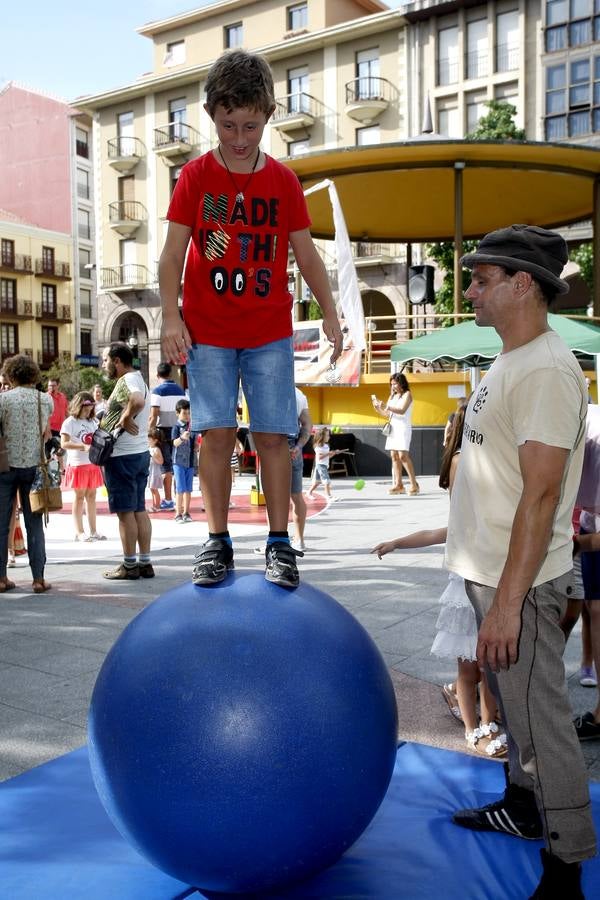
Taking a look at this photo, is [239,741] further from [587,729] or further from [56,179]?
[56,179]

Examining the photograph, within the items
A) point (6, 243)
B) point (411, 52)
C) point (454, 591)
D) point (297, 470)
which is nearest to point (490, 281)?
point (454, 591)

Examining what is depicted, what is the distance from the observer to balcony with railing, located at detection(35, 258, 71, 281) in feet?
176

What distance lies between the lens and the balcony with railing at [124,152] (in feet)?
146

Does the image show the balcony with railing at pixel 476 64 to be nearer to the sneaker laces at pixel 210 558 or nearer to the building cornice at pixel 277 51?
the building cornice at pixel 277 51

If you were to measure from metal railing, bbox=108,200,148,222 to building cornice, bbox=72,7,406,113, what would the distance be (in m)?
5.35

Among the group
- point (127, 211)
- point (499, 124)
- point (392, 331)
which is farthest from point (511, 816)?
point (127, 211)

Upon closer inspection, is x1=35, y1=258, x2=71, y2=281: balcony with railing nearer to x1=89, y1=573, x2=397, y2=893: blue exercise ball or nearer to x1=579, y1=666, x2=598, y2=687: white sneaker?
x1=579, y1=666, x2=598, y2=687: white sneaker

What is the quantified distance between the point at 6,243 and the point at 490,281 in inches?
2128

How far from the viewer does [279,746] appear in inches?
97.2

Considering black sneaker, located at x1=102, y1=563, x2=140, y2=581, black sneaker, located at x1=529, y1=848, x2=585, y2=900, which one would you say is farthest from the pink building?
black sneaker, located at x1=529, y1=848, x2=585, y2=900

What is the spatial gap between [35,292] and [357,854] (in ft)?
180

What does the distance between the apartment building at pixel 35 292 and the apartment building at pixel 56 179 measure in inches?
10.3

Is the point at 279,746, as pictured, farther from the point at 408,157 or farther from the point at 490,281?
the point at 408,157

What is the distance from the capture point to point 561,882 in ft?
8.86
